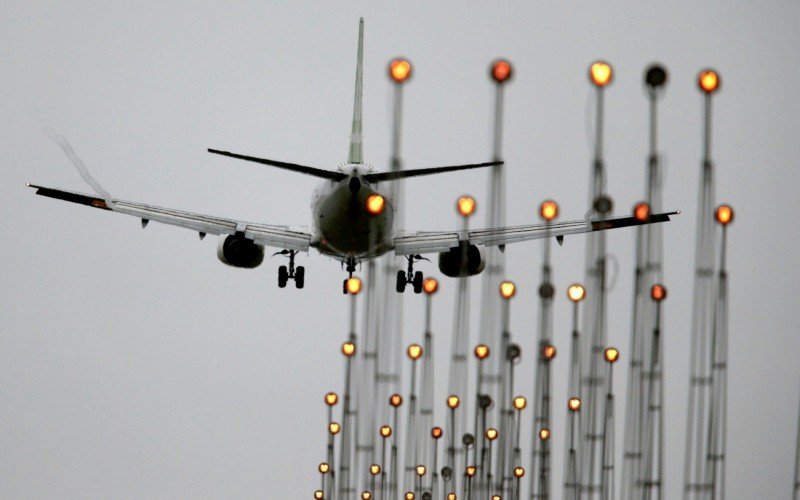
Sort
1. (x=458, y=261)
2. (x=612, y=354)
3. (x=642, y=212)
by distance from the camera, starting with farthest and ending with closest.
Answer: (x=458, y=261), (x=612, y=354), (x=642, y=212)

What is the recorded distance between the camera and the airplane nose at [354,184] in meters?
60.9

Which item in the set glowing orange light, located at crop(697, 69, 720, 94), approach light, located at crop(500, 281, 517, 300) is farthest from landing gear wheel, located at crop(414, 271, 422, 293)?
glowing orange light, located at crop(697, 69, 720, 94)

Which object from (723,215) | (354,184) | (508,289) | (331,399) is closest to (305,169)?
(354,184)

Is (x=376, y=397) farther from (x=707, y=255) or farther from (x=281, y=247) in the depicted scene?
(x=281, y=247)

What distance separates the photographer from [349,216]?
61.6 m

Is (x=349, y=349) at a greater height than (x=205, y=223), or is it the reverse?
(x=205, y=223)

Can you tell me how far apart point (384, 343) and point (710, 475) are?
907 cm

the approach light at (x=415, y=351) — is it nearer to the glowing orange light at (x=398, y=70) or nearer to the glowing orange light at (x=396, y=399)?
the glowing orange light at (x=396, y=399)

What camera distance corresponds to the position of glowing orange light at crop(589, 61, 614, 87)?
2566 cm

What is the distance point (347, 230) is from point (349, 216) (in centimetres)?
103

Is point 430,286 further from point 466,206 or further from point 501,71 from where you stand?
point 501,71

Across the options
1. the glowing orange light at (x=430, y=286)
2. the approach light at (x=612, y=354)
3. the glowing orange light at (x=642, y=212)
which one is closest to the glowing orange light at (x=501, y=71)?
the glowing orange light at (x=642, y=212)

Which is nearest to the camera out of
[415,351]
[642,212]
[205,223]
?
[642,212]

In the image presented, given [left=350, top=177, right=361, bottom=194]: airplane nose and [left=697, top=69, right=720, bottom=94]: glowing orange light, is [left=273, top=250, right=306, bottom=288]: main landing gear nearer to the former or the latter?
[left=350, top=177, right=361, bottom=194]: airplane nose
